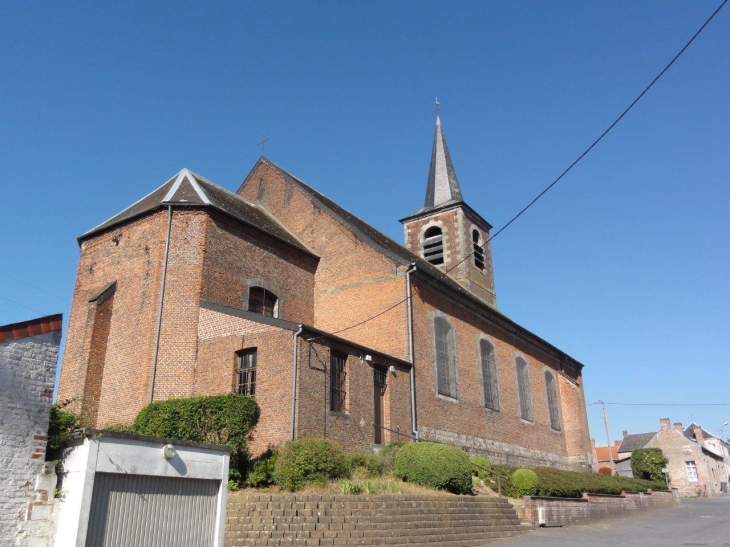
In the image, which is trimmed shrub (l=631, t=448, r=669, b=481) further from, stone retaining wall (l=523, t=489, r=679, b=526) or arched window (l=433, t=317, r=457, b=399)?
arched window (l=433, t=317, r=457, b=399)

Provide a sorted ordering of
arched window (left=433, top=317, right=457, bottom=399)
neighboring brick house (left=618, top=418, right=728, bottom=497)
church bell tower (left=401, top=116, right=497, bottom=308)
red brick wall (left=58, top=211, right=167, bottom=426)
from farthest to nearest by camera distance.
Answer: neighboring brick house (left=618, top=418, right=728, bottom=497) → church bell tower (left=401, top=116, right=497, bottom=308) → arched window (left=433, top=317, right=457, bottom=399) → red brick wall (left=58, top=211, right=167, bottom=426)

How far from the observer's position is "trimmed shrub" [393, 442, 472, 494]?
50.6 ft

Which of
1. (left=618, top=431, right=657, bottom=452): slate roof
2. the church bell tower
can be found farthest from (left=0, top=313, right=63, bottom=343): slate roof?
(left=618, top=431, right=657, bottom=452): slate roof

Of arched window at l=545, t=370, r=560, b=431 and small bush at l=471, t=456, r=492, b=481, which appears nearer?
small bush at l=471, t=456, r=492, b=481

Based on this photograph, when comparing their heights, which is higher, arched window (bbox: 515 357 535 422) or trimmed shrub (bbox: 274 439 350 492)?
arched window (bbox: 515 357 535 422)

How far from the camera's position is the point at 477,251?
32.8 m

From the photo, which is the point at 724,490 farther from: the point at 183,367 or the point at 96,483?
the point at 96,483

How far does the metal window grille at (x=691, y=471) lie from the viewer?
49938 mm

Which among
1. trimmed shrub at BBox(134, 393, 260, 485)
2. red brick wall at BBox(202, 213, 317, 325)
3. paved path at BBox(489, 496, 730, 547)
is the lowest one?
paved path at BBox(489, 496, 730, 547)

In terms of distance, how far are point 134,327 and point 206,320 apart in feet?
7.49

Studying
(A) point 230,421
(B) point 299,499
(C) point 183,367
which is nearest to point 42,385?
(B) point 299,499

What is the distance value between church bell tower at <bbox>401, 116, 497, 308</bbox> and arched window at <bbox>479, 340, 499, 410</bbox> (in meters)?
5.37

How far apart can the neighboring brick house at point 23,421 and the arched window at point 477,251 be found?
2676 cm

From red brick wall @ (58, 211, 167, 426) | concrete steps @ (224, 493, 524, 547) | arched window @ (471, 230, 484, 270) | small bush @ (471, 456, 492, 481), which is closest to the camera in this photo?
concrete steps @ (224, 493, 524, 547)
